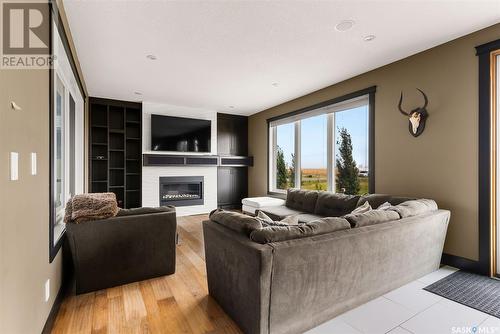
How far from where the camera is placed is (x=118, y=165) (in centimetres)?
557

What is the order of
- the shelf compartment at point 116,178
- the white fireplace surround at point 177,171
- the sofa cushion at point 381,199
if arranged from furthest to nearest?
the white fireplace surround at point 177,171 → the shelf compartment at point 116,178 → the sofa cushion at point 381,199

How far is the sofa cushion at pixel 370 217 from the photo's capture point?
2.01 metres

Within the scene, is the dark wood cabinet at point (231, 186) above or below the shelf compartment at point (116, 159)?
below

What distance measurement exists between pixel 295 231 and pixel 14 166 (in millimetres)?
1604

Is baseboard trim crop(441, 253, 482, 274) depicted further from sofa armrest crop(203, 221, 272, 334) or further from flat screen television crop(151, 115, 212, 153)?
flat screen television crop(151, 115, 212, 153)

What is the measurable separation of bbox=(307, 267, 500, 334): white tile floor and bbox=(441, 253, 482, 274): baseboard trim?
0.90m

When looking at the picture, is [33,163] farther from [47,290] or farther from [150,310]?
[150,310]

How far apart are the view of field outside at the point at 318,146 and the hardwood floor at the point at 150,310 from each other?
2.98 metres

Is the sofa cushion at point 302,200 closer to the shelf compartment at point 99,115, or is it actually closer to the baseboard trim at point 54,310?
the baseboard trim at point 54,310

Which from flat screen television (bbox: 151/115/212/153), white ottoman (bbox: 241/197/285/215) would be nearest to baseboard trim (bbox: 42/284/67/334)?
white ottoman (bbox: 241/197/285/215)

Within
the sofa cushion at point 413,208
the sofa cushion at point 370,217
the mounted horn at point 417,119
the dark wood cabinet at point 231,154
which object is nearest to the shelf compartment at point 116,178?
the dark wood cabinet at point 231,154

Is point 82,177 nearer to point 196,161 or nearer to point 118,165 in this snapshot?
point 118,165

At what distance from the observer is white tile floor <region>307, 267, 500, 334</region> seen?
178 cm

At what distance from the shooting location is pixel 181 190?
6.15 metres
